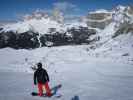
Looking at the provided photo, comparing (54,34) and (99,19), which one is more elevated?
(99,19)

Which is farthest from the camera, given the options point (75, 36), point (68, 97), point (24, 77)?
point (75, 36)

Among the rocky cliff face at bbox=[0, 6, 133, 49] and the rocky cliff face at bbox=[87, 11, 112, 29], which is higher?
the rocky cliff face at bbox=[87, 11, 112, 29]

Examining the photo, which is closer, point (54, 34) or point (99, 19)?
point (54, 34)

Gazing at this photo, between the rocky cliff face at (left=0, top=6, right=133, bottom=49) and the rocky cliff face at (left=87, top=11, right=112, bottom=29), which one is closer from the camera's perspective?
Answer: the rocky cliff face at (left=0, top=6, right=133, bottom=49)

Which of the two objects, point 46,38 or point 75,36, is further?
point 75,36

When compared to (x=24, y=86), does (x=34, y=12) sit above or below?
above

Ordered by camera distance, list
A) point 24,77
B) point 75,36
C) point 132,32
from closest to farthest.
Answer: point 24,77, point 132,32, point 75,36

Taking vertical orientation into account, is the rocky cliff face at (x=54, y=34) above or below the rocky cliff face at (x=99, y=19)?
below

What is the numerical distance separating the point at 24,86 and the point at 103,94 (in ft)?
17.0

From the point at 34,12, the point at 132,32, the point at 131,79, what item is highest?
the point at 34,12

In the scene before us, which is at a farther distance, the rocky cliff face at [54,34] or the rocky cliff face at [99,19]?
the rocky cliff face at [99,19]

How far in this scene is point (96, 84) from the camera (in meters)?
14.4

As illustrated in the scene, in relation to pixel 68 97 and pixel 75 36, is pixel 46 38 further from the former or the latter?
pixel 68 97

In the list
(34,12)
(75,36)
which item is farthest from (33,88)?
(34,12)
